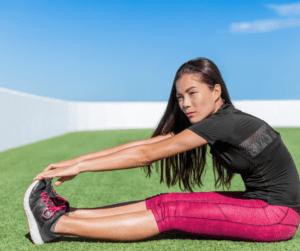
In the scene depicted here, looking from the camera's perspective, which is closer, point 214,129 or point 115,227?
point 214,129

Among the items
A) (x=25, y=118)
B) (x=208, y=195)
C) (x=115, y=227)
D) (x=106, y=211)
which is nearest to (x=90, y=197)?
(x=106, y=211)

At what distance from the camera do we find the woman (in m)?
1.71

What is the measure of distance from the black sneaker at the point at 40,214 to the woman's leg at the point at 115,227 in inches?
2.4

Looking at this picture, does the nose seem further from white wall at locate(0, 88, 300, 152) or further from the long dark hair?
white wall at locate(0, 88, 300, 152)

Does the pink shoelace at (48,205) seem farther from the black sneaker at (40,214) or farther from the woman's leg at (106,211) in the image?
the woman's leg at (106,211)

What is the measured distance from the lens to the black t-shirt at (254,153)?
1679 millimetres

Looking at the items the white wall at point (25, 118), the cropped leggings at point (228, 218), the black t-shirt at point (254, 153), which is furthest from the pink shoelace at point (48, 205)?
the white wall at point (25, 118)

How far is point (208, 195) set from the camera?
74.7 inches

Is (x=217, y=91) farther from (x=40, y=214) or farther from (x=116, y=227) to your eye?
(x=40, y=214)

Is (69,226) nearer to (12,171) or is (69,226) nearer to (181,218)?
(181,218)

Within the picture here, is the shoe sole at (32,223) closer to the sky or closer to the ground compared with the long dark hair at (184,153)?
closer to the ground

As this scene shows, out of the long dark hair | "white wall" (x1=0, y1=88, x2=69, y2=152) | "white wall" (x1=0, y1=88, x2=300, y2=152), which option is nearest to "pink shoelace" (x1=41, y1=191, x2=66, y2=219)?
the long dark hair

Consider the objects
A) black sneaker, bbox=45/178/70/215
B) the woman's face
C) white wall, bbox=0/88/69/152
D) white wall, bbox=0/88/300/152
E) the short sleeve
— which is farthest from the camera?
white wall, bbox=0/88/300/152

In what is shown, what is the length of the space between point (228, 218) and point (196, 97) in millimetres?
733
